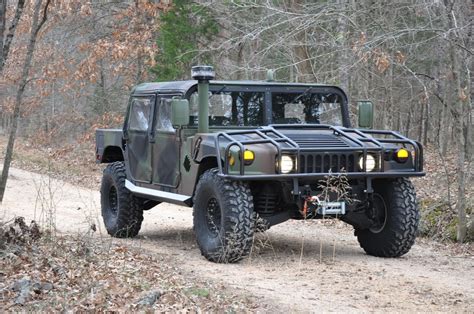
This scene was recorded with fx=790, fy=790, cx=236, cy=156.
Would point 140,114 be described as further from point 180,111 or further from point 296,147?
point 296,147

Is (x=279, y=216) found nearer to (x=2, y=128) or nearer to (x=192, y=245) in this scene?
(x=192, y=245)

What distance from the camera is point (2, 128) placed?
51781 millimetres

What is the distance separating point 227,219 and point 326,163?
1.23 meters

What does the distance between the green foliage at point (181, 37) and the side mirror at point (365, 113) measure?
450 inches

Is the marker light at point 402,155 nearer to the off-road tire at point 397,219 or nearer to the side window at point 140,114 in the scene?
the off-road tire at point 397,219

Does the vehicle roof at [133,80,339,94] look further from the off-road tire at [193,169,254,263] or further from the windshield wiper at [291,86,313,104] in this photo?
the off-road tire at [193,169,254,263]

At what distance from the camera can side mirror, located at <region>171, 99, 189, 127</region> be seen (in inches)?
364

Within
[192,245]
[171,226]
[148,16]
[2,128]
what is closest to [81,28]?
[148,16]

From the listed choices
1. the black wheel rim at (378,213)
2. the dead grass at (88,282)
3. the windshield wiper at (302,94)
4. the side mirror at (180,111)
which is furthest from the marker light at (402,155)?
the dead grass at (88,282)

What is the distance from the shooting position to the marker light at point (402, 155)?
894 centimetres

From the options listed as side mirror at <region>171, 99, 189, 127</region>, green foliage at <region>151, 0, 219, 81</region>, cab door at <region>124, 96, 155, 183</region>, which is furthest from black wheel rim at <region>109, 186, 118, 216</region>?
green foliage at <region>151, 0, 219, 81</region>

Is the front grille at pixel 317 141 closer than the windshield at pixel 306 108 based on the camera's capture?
Yes

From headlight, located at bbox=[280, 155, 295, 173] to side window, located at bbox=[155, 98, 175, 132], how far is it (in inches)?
84.1

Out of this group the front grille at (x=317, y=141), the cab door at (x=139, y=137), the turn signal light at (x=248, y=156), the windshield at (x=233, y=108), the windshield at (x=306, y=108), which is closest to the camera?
the turn signal light at (x=248, y=156)
